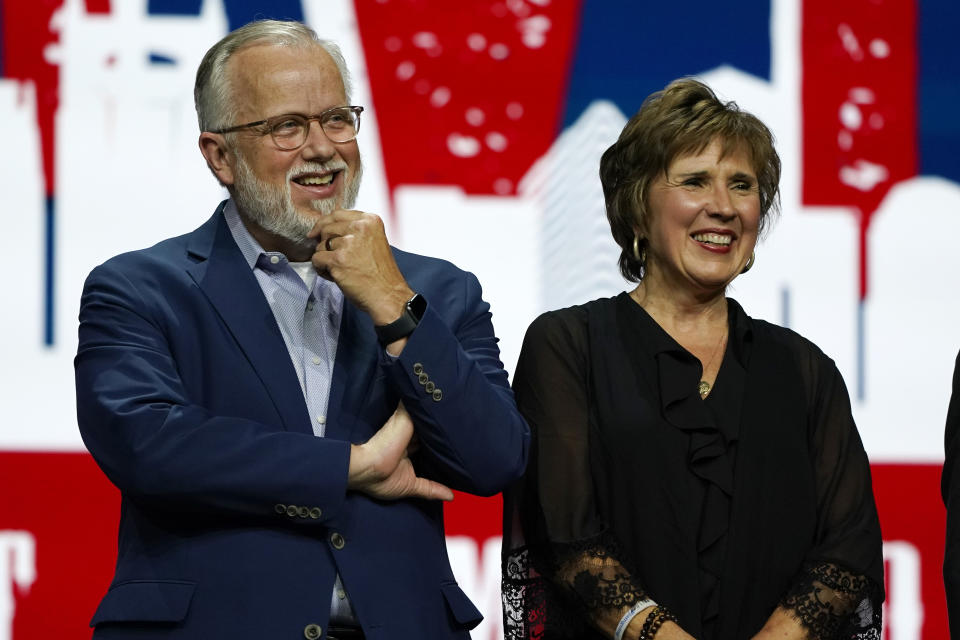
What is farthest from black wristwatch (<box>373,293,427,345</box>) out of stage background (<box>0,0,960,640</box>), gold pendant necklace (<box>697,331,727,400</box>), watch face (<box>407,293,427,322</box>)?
stage background (<box>0,0,960,640</box>)

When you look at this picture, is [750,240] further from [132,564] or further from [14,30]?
[14,30]

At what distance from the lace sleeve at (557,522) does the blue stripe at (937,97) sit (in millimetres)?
1621

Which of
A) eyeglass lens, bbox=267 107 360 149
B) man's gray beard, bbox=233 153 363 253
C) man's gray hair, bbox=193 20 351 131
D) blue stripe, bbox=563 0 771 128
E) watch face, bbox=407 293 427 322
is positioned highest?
blue stripe, bbox=563 0 771 128

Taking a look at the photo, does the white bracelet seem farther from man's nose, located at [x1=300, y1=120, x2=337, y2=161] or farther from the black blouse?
man's nose, located at [x1=300, y1=120, x2=337, y2=161]

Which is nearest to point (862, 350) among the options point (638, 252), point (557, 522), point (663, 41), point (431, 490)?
point (663, 41)

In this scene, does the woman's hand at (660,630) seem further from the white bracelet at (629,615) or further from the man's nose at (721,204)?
the man's nose at (721,204)

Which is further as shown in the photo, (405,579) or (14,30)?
(14,30)

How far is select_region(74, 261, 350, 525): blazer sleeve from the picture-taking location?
222 cm

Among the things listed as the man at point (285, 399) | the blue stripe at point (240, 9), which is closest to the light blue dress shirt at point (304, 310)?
the man at point (285, 399)

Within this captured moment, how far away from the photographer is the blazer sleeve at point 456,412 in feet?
7.54

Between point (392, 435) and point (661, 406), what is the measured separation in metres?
0.59

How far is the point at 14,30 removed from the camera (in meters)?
3.81

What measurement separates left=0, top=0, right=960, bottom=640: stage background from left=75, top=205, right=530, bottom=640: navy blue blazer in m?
1.39

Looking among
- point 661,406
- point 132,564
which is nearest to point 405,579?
point 132,564
